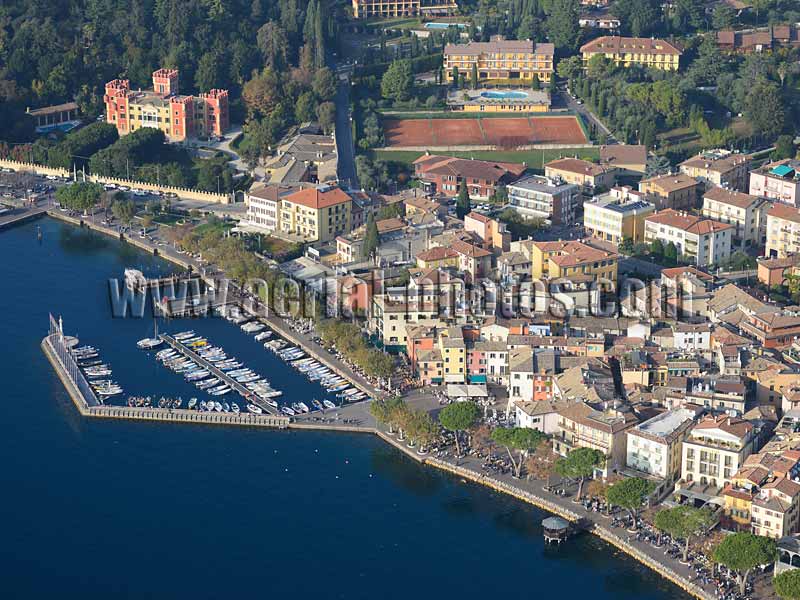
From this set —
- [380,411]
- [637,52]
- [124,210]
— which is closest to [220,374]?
[380,411]

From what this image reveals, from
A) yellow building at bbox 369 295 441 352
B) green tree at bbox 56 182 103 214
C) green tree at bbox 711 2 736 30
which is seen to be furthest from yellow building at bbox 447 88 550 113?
yellow building at bbox 369 295 441 352

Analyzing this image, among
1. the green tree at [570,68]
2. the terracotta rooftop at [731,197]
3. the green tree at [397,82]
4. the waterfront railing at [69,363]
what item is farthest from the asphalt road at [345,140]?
the waterfront railing at [69,363]

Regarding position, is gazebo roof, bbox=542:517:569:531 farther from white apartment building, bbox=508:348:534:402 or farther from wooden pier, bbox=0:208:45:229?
wooden pier, bbox=0:208:45:229

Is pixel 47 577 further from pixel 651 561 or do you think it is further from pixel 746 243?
pixel 746 243

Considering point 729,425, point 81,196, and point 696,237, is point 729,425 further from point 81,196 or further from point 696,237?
point 81,196

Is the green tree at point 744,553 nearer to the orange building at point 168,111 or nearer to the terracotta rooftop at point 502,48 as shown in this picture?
the orange building at point 168,111

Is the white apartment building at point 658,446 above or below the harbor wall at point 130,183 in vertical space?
below

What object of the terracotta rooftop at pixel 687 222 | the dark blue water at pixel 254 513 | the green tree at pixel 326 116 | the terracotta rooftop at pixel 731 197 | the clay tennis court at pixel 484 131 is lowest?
the dark blue water at pixel 254 513
